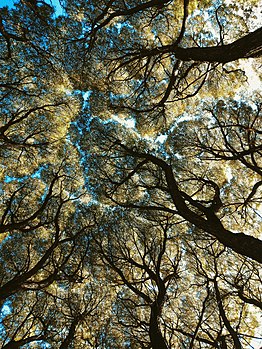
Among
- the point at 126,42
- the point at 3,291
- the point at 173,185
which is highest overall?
the point at 126,42

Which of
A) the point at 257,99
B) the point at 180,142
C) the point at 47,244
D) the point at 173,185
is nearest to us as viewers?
the point at 173,185

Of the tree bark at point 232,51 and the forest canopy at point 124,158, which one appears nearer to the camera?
the tree bark at point 232,51

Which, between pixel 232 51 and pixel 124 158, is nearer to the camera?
pixel 232 51

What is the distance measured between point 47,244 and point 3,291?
4.52 metres

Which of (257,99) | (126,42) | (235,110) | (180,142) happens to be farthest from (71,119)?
(257,99)

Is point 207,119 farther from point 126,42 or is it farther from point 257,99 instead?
point 126,42

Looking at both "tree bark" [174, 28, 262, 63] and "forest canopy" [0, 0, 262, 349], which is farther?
"forest canopy" [0, 0, 262, 349]

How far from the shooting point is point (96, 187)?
31.8 feet

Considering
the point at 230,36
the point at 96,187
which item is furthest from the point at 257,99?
the point at 96,187

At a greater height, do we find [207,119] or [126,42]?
[126,42]

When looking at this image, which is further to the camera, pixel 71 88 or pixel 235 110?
pixel 71 88

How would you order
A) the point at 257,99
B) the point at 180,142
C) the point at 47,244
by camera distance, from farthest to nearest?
1. the point at 47,244
2. the point at 180,142
3. the point at 257,99

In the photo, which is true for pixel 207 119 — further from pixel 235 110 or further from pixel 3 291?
pixel 3 291

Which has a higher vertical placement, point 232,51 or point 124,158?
point 124,158
